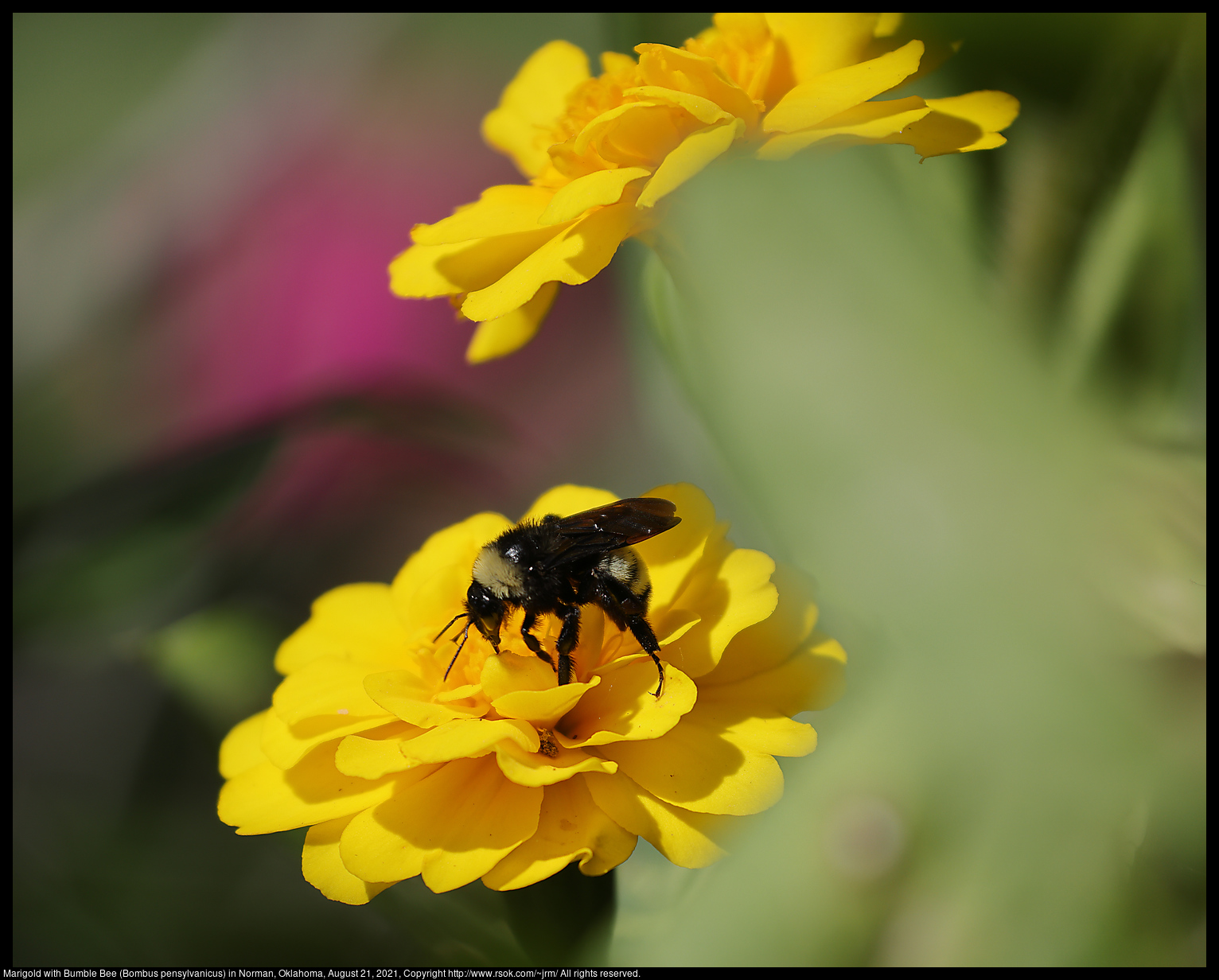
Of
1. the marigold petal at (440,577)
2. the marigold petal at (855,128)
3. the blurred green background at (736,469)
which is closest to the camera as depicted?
the blurred green background at (736,469)

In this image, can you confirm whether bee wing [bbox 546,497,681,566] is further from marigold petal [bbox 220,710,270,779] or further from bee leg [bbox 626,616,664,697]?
marigold petal [bbox 220,710,270,779]

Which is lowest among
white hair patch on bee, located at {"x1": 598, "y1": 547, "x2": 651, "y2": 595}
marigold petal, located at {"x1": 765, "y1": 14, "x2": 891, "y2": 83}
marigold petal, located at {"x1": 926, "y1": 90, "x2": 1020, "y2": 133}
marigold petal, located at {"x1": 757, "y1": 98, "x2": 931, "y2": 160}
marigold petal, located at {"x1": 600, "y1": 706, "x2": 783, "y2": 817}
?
marigold petal, located at {"x1": 600, "y1": 706, "x2": 783, "y2": 817}

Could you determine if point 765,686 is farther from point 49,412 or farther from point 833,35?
point 49,412

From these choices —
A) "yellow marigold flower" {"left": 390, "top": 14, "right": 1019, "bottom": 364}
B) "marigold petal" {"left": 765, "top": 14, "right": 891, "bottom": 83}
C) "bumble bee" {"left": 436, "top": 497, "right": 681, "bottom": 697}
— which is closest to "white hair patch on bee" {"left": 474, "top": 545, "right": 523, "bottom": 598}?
"bumble bee" {"left": 436, "top": 497, "right": 681, "bottom": 697}

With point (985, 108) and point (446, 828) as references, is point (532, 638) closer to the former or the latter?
point (446, 828)

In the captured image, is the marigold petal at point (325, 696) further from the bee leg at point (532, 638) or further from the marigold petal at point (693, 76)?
the marigold petal at point (693, 76)

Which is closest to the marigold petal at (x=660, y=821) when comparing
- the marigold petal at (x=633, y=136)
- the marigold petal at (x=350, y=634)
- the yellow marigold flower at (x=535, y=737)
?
the yellow marigold flower at (x=535, y=737)
